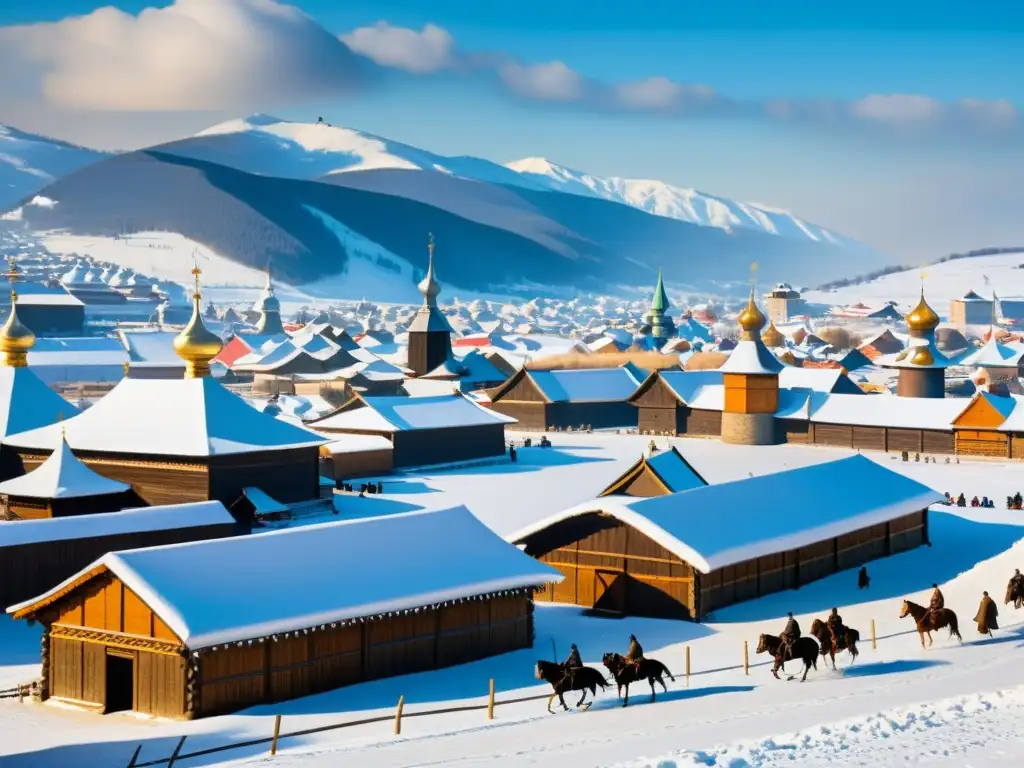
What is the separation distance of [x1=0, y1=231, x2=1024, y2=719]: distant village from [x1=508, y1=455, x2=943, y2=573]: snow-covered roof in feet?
0.25

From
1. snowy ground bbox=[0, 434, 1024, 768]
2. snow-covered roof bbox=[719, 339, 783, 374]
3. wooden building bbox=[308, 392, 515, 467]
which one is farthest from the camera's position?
snow-covered roof bbox=[719, 339, 783, 374]

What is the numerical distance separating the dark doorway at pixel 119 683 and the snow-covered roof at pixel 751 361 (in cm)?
4612

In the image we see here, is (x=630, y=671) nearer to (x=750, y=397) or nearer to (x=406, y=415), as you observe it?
(x=406, y=415)

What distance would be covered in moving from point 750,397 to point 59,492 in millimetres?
37807

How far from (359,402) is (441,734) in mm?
37752

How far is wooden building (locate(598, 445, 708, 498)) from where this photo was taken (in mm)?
33469

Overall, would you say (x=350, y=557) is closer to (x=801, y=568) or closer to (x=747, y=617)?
(x=747, y=617)

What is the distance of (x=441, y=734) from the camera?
1895 centimetres

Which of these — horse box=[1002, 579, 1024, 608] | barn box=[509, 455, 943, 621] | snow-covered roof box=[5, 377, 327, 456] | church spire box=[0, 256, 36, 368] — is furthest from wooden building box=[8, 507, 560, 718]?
church spire box=[0, 256, 36, 368]

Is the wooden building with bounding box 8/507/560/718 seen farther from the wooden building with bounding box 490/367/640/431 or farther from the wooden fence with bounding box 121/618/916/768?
the wooden building with bounding box 490/367/640/431

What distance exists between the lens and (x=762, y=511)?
31469mm

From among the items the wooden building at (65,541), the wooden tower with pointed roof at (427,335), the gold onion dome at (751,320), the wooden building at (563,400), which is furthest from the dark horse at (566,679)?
the wooden tower with pointed roof at (427,335)

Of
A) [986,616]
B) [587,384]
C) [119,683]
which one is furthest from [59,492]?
[587,384]

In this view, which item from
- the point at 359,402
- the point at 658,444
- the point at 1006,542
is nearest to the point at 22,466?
the point at 359,402
